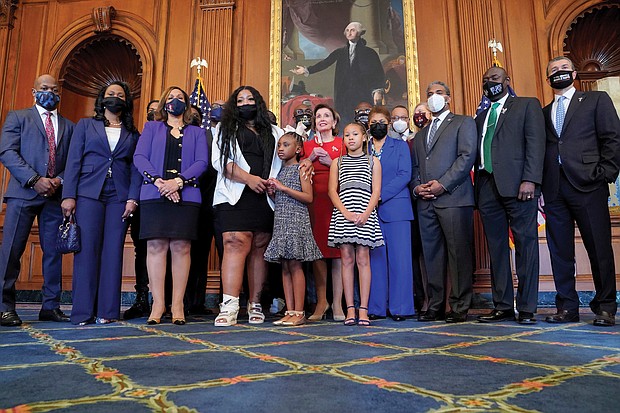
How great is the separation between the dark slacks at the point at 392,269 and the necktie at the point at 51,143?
2.46 meters

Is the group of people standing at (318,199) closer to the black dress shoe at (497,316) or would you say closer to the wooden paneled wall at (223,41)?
the black dress shoe at (497,316)

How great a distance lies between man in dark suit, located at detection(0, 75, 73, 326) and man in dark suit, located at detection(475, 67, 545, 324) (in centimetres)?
308

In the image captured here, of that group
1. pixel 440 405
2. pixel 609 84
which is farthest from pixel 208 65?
pixel 440 405

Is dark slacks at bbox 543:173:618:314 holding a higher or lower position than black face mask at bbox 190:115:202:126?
lower

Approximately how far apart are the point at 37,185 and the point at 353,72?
14.4 feet

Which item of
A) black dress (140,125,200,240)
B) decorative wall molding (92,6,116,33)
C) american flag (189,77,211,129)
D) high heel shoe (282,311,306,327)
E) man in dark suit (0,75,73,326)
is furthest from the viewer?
decorative wall molding (92,6,116,33)

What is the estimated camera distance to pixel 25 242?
3.28 m

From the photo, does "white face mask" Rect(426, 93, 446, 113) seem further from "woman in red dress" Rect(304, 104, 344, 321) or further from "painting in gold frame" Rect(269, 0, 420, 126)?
"painting in gold frame" Rect(269, 0, 420, 126)

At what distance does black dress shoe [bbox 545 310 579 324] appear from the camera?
9.87ft

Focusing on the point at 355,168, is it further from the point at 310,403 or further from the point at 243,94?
the point at 310,403

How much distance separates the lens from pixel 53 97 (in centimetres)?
343

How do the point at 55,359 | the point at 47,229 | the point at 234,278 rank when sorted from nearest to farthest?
the point at 55,359
the point at 234,278
the point at 47,229

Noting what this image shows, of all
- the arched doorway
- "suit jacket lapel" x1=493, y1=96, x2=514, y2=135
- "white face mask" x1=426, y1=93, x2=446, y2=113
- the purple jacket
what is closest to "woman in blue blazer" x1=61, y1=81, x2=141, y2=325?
the purple jacket

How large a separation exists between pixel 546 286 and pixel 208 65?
17.7 ft
